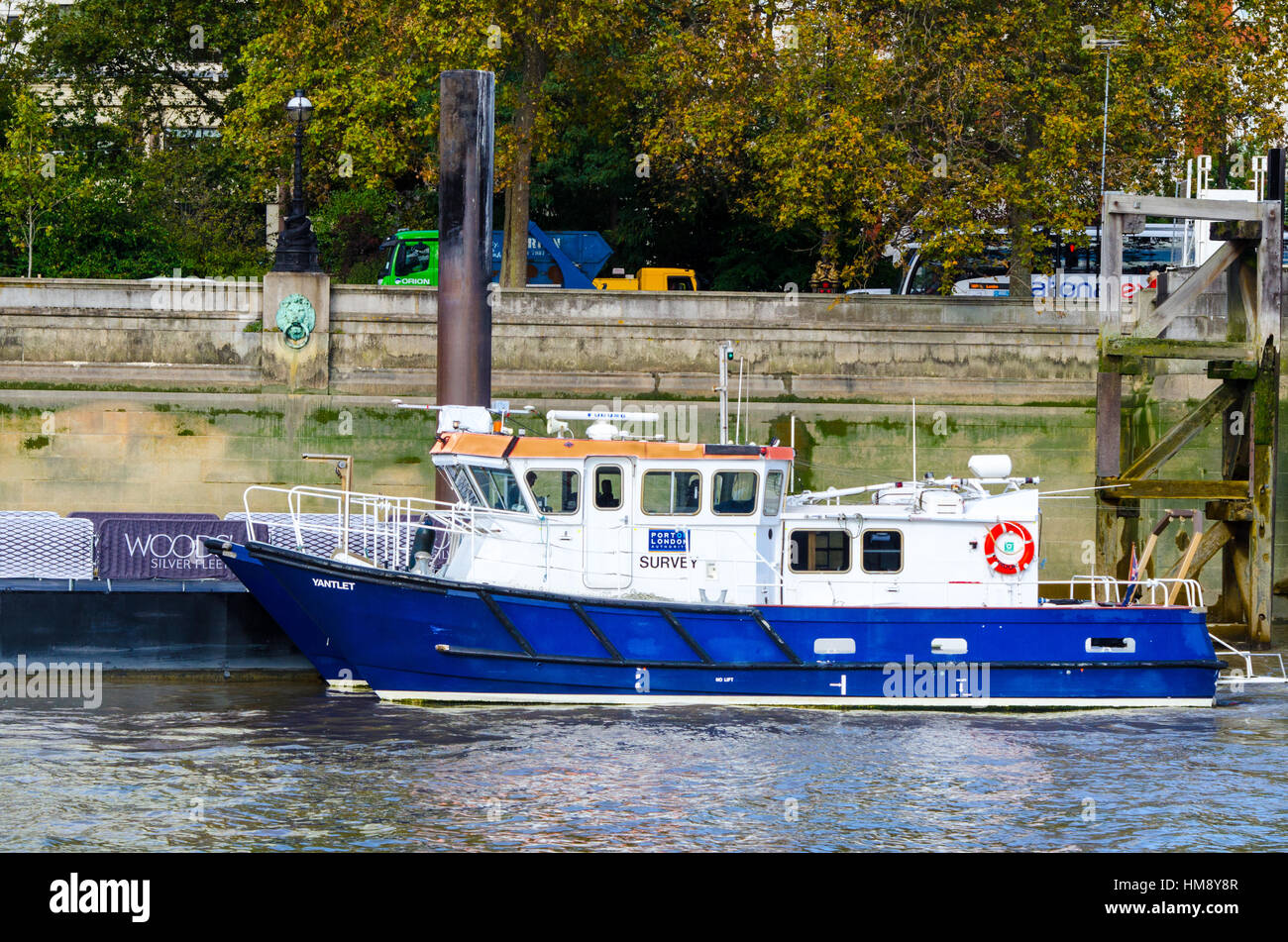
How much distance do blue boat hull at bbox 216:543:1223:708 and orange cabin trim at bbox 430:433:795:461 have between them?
5.51 feet

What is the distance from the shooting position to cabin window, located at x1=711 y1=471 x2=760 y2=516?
62.0 feet

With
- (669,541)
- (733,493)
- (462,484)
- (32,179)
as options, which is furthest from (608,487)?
(32,179)

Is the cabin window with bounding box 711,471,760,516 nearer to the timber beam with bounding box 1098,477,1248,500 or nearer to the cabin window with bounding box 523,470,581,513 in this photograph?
the cabin window with bounding box 523,470,581,513

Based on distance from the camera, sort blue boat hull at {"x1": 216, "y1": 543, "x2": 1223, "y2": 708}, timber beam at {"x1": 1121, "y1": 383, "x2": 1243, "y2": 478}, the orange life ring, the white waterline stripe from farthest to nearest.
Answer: timber beam at {"x1": 1121, "y1": 383, "x2": 1243, "y2": 478} < the orange life ring < the white waterline stripe < blue boat hull at {"x1": 216, "y1": 543, "x2": 1223, "y2": 708}

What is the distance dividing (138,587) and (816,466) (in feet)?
38.6

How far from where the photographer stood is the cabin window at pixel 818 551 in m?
19.1

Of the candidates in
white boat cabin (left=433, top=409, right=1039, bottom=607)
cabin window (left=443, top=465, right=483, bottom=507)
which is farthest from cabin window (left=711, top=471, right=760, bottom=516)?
cabin window (left=443, top=465, right=483, bottom=507)

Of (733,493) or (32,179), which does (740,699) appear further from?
(32,179)

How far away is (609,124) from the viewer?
33719 millimetres

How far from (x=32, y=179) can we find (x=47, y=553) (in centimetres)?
1699

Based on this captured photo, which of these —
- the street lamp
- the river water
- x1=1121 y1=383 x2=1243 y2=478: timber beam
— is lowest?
the river water

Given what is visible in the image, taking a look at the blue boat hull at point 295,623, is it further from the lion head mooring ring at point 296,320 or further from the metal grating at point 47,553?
the lion head mooring ring at point 296,320
